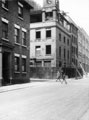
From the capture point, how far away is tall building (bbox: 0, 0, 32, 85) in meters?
21.1

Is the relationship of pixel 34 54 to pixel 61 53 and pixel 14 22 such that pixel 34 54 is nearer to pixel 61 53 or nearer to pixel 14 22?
pixel 61 53

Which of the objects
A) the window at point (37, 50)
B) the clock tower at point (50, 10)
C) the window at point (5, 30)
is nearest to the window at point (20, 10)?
the window at point (5, 30)

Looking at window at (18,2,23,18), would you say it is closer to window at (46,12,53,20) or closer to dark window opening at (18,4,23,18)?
dark window opening at (18,4,23,18)

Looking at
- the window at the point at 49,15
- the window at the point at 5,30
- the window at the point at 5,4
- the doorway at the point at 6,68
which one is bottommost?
the doorway at the point at 6,68

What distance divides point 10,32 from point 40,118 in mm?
16192

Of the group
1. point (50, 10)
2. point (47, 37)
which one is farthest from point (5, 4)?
point (50, 10)

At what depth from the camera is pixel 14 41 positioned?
75.8 feet

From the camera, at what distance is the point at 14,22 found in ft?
75.5

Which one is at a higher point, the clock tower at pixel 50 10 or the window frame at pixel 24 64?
the clock tower at pixel 50 10

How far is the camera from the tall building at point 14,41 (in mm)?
21078

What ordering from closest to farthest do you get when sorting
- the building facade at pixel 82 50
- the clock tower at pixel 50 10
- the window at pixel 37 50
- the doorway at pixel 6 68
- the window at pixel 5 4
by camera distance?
the window at pixel 5 4, the doorway at pixel 6 68, the clock tower at pixel 50 10, the window at pixel 37 50, the building facade at pixel 82 50

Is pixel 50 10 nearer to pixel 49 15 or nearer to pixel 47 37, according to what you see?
pixel 49 15

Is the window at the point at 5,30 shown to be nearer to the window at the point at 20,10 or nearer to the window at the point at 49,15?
the window at the point at 20,10

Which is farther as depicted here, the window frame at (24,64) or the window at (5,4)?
the window frame at (24,64)
